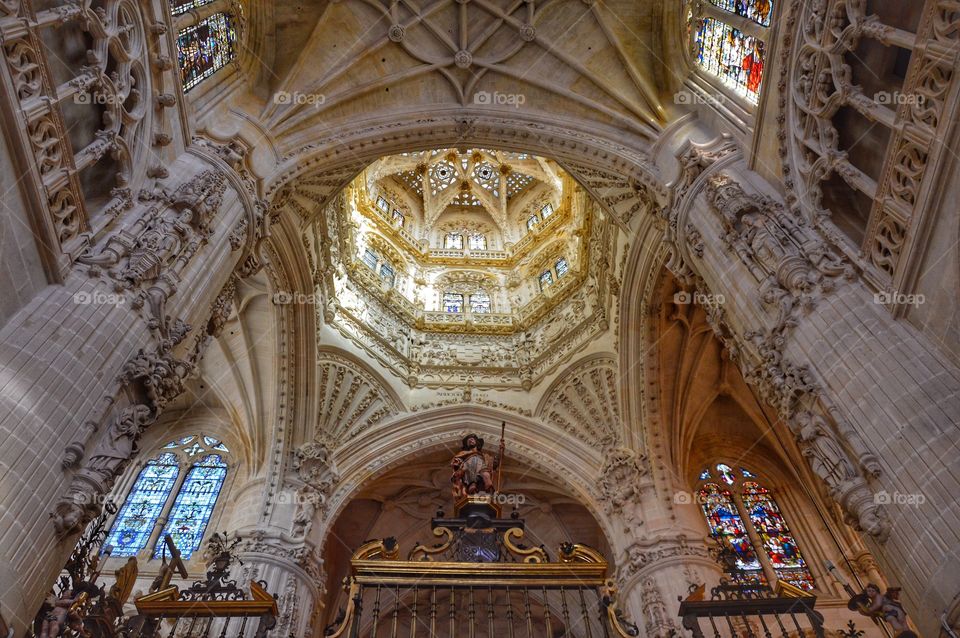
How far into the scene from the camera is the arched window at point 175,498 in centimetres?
1413

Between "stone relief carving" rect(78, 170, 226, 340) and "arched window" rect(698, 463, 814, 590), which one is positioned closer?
"stone relief carving" rect(78, 170, 226, 340)

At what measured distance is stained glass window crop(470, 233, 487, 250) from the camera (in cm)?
2519

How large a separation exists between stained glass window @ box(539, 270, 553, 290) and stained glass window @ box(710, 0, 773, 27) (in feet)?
34.9

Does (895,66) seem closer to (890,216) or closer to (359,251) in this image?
(890,216)

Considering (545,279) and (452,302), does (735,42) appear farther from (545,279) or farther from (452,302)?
(452,302)

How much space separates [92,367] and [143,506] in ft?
32.4

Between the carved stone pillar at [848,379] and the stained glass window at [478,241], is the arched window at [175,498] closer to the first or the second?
the stained glass window at [478,241]

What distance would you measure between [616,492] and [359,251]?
11.4m

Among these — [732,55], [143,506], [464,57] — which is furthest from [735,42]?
[143,506]

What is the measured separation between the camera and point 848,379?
670cm

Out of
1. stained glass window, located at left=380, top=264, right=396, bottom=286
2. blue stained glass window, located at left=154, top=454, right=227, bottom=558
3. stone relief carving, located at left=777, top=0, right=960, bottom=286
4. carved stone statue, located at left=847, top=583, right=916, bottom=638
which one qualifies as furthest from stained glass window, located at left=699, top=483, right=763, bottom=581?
blue stained glass window, located at left=154, top=454, right=227, bottom=558

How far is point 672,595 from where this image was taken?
12.1 meters

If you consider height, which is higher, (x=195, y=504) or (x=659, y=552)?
(x=195, y=504)

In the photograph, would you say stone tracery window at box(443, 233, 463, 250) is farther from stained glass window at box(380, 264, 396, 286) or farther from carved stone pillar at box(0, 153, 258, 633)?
carved stone pillar at box(0, 153, 258, 633)
